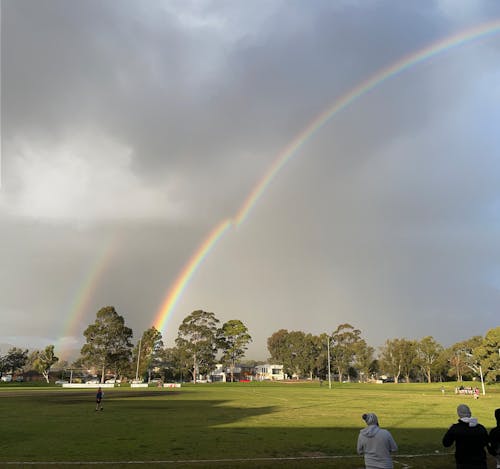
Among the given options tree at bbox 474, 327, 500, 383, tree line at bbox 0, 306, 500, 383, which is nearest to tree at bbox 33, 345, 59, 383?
tree line at bbox 0, 306, 500, 383

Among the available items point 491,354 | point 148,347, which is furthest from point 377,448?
point 148,347

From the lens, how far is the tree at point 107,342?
108 meters

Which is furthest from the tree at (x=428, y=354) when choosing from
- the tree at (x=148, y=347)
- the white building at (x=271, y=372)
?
the tree at (x=148, y=347)

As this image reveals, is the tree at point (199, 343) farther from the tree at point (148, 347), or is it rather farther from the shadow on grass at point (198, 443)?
the shadow on grass at point (198, 443)

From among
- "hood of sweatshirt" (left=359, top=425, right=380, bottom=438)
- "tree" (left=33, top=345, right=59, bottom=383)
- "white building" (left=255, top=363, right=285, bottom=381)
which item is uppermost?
"hood of sweatshirt" (left=359, top=425, right=380, bottom=438)

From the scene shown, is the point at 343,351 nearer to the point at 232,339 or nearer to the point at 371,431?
the point at 232,339

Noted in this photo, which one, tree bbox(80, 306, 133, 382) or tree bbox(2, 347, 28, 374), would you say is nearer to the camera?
tree bbox(80, 306, 133, 382)

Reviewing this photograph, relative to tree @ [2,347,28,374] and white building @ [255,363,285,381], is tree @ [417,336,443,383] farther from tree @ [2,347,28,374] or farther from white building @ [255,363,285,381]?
tree @ [2,347,28,374]

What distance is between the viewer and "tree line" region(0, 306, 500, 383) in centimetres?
11144

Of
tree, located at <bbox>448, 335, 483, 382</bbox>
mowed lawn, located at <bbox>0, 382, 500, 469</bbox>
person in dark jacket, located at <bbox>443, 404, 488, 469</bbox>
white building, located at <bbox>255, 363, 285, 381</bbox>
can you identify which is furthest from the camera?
white building, located at <bbox>255, 363, 285, 381</bbox>

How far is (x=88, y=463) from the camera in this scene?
1379cm

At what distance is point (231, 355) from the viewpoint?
431 ft

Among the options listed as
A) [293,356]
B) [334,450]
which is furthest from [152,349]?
[334,450]

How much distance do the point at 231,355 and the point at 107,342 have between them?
37754 millimetres
